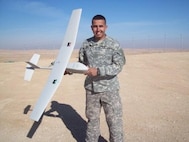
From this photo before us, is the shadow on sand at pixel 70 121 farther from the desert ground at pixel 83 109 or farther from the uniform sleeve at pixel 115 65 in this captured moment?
the uniform sleeve at pixel 115 65

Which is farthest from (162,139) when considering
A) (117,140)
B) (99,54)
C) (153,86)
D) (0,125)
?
(153,86)

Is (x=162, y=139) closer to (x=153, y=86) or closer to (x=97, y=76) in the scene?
(x=97, y=76)

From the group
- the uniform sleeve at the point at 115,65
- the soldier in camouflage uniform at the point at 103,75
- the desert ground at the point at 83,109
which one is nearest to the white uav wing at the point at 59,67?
the soldier in camouflage uniform at the point at 103,75

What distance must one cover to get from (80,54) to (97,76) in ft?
1.99

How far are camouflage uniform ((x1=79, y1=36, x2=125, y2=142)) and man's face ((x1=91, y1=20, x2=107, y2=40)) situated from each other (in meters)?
0.13

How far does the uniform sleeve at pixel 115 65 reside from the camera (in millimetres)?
4051

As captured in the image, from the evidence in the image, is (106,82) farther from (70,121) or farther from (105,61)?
(70,121)

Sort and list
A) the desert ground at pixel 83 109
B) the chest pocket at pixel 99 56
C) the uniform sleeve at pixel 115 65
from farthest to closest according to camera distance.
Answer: the desert ground at pixel 83 109
the chest pocket at pixel 99 56
the uniform sleeve at pixel 115 65

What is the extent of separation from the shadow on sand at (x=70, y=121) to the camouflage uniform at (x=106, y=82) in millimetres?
1398

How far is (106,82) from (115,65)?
1.08 feet

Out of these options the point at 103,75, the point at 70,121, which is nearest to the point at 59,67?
the point at 103,75

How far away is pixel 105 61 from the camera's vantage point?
4.21 metres

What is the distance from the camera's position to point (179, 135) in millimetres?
5691

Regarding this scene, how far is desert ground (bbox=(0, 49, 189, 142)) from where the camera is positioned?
19.3 ft
